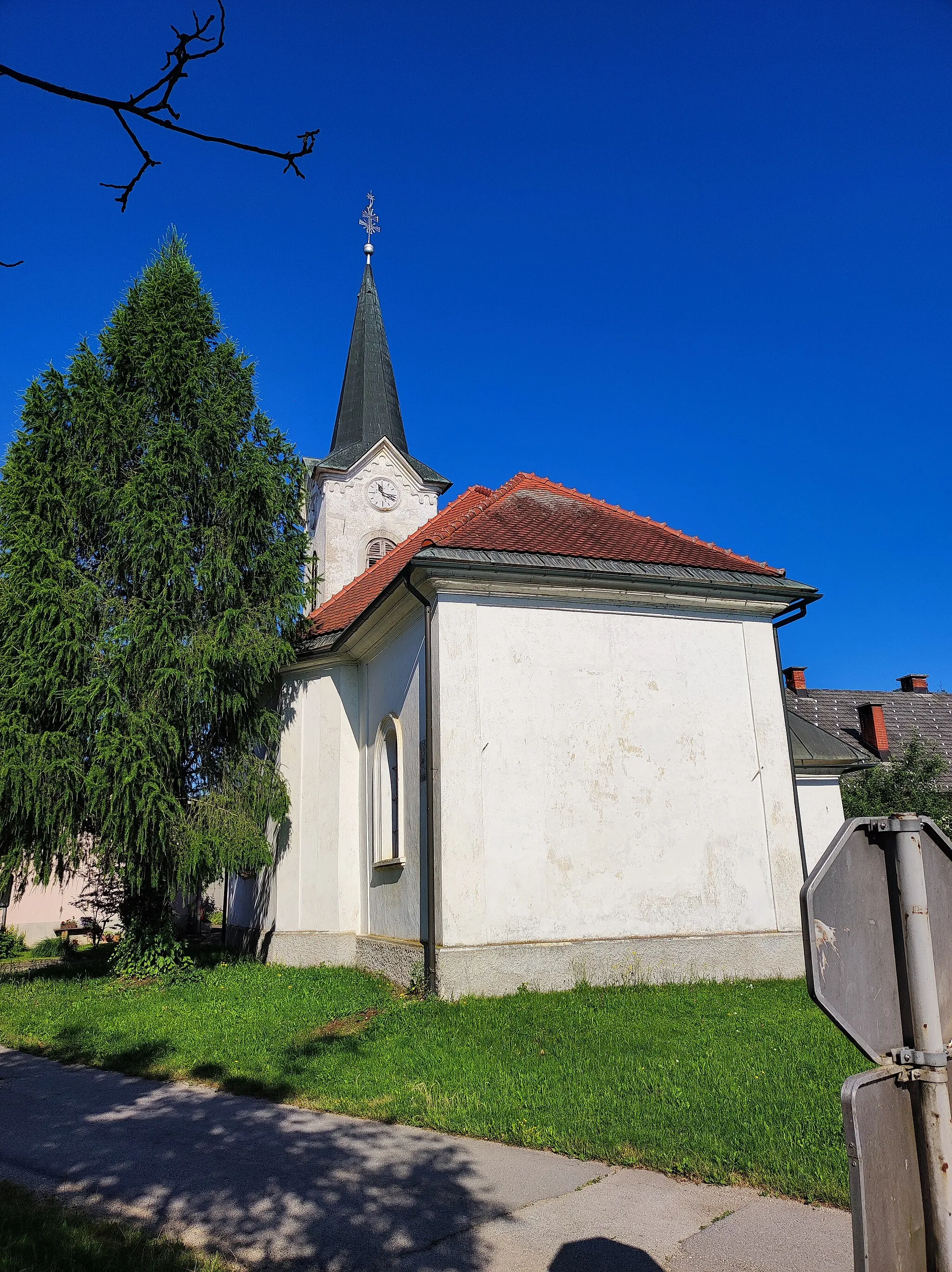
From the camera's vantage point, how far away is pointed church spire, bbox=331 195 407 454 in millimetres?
27469

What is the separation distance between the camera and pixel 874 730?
113 feet

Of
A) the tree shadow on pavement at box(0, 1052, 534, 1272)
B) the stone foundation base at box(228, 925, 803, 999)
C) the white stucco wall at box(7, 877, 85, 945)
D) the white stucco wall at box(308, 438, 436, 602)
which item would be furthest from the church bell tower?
the tree shadow on pavement at box(0, 1052, 534, 1272)

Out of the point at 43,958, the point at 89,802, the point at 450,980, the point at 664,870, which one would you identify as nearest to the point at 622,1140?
the point at 450,980

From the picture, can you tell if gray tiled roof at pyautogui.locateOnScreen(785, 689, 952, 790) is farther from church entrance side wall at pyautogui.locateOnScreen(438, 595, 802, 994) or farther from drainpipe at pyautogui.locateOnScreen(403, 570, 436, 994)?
drainpipe at pyautogui.locateOnScreen(403, 570, 436, 994)

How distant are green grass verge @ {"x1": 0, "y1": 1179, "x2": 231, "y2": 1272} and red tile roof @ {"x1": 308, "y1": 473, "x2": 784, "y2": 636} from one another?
8268mm

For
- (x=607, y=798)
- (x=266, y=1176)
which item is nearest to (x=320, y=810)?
(x=607, y=798)

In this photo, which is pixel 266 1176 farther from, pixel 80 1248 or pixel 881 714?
pixel 881 714

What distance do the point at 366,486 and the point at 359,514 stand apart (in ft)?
3.24

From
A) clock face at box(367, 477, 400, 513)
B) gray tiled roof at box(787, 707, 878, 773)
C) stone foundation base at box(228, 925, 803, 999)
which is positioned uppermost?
clock face at box(367, 477, 400, 513)

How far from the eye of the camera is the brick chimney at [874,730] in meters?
34.0

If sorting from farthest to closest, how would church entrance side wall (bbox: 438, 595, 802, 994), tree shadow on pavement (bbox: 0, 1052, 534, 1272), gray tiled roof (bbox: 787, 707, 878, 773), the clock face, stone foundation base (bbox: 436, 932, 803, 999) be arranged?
the clock face < gray tiled roof (bbox: 787, 707, 878, 773) < church entrance side wall (bbox: 438, 595, 802, 994) < stone foundation base (bbox: 436, 932, 803, 999) < tree shadow on pavement (bbox: 0, 1052, 534, 1272)

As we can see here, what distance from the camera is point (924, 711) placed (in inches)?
1500

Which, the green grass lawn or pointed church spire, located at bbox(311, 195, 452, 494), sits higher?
pointed church spire, located at bbox(311, 195, 452, 494)

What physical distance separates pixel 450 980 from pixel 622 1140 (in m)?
5.23
